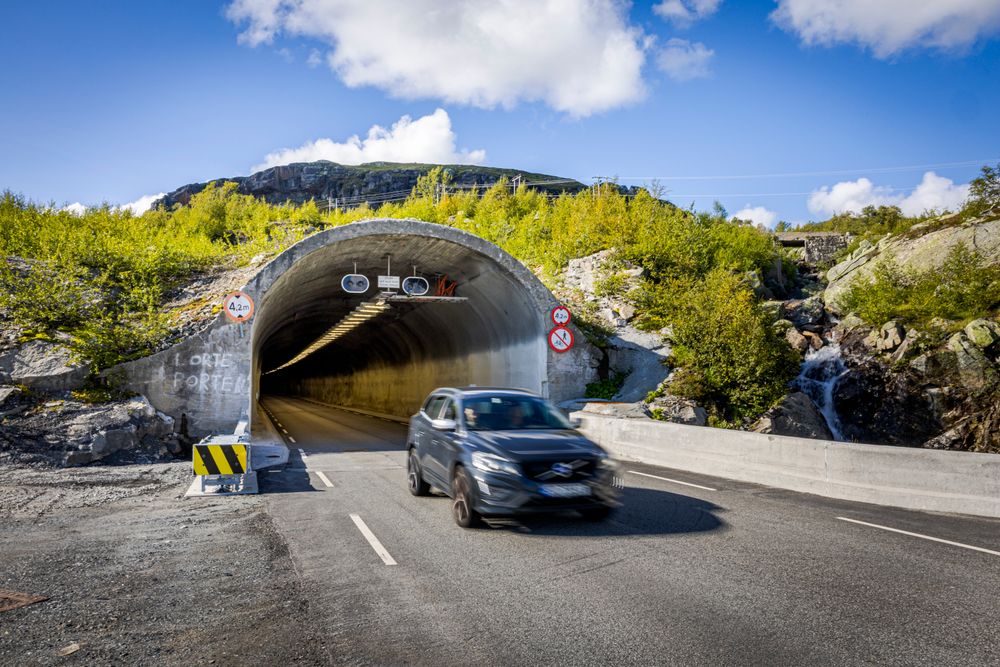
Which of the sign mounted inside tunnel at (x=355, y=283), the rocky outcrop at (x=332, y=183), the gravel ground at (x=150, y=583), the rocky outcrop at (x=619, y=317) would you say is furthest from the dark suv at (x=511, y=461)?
the rocky outcrop at (x=332, y=183)

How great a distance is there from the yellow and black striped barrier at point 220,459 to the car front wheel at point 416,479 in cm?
282

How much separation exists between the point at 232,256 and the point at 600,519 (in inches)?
796

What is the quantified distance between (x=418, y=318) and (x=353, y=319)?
154 inches

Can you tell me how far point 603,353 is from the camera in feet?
74.1

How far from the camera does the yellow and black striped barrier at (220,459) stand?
1060 centimetres

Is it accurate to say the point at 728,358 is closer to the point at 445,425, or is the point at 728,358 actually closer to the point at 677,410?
the point at 677,410

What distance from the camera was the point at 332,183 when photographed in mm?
166750

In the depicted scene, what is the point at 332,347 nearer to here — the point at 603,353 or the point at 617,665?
the point at 603,353

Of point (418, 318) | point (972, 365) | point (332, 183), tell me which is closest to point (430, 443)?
point (972, 365)

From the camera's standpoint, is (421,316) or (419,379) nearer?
(421,316)

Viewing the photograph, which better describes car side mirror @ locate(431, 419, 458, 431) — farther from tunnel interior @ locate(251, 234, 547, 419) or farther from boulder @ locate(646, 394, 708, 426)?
boulder @ locate(646, 394, 708, 426)

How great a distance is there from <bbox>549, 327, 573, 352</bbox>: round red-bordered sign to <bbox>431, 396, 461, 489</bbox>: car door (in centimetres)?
1104

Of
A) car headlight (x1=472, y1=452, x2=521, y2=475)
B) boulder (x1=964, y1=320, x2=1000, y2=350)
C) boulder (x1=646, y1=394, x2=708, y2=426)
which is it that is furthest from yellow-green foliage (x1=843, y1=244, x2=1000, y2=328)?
car headlight (x1=472, y1=452, x2=521, y2=475)

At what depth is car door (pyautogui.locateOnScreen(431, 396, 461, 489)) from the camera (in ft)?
28.6
